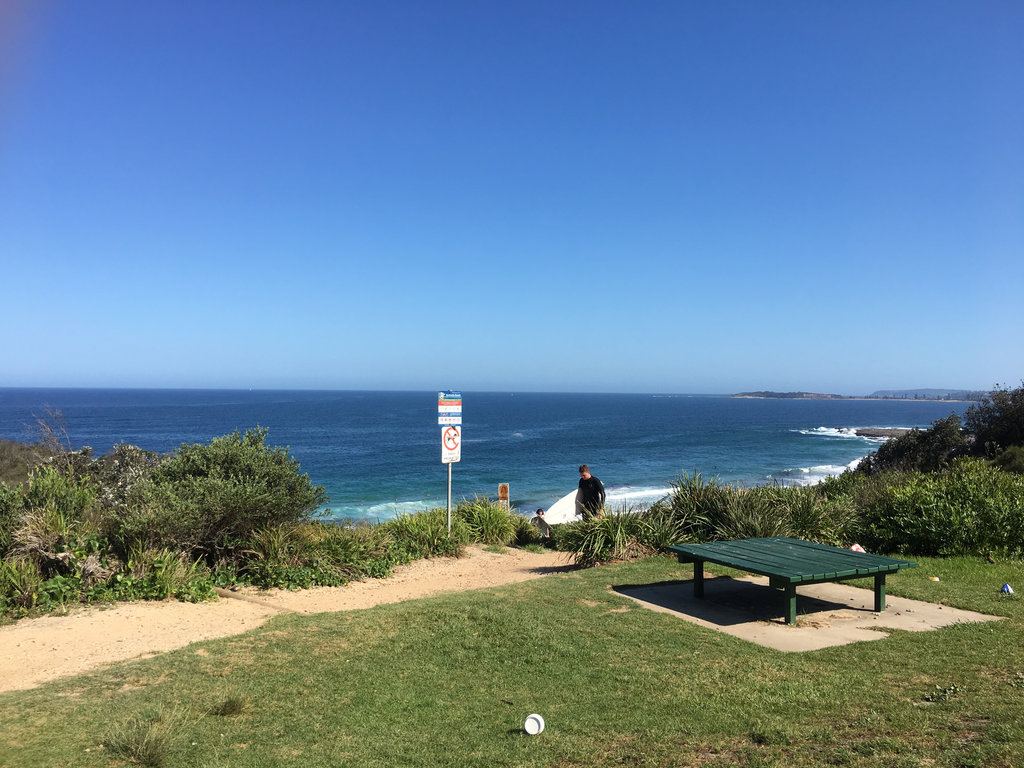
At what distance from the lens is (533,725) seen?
4.14m

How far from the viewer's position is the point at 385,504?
1206 inches

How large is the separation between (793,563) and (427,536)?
6922 mm

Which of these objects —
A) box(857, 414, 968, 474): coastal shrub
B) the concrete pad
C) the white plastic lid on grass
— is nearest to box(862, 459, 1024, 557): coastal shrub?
the concrete pad

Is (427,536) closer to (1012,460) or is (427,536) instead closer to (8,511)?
(8,511)

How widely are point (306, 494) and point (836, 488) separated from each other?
1066 cm

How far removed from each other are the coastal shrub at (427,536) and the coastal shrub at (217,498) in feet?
5.96

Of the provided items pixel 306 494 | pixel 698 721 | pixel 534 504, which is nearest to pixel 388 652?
pixel 698 721

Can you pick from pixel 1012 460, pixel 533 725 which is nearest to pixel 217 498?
pixel 533 725

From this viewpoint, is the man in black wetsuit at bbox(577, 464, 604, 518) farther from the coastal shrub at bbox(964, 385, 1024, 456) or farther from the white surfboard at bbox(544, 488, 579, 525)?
the coastal shrub at bbox(964, 385, 1024, 456)

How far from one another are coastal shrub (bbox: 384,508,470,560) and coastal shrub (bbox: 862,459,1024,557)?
693cm

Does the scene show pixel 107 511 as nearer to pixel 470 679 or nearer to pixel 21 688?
pixel 21 688

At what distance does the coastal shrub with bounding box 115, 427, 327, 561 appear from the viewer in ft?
29.4

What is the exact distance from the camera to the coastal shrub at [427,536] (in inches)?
465

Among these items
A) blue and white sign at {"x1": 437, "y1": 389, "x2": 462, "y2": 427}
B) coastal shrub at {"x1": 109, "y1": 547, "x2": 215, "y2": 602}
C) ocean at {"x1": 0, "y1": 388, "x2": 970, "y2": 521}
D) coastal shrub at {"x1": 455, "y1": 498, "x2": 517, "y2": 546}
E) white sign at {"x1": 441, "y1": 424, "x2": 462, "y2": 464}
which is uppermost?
blue and white sign at {"x1": 437, "y1": 389, "x2": 462, "y2": 427}
